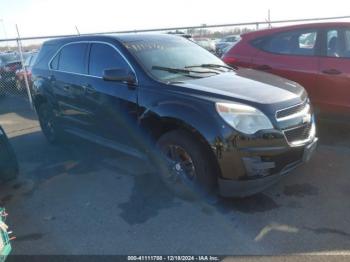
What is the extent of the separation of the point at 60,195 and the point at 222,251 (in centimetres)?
224

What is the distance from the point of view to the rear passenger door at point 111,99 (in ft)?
13.9

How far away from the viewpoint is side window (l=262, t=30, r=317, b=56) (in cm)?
553

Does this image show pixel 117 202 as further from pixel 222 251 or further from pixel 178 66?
pixel 178 66

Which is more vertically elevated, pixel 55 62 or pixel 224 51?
pixel 55 62

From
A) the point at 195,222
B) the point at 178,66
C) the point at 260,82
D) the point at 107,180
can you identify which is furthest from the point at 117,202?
the point at 260,82

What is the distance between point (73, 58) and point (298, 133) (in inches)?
129

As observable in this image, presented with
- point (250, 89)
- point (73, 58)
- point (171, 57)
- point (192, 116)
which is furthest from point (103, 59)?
point (250, 89)

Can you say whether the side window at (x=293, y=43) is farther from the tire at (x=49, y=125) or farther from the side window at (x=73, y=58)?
the tire at (x=49, y=125)

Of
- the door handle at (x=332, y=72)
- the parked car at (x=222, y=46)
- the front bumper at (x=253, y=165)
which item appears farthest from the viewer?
the parked car at (x=222, y=46)

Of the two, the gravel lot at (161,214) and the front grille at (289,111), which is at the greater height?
the front grille at (289,111)

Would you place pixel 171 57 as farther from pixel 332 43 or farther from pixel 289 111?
pixel 332 43

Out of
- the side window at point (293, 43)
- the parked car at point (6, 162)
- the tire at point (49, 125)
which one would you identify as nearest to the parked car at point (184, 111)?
the tire at point (49, 125)

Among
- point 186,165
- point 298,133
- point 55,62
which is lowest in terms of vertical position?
point 186,165

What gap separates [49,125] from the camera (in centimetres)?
623
